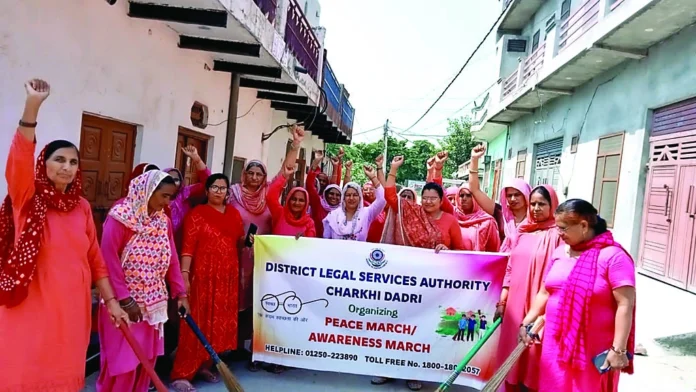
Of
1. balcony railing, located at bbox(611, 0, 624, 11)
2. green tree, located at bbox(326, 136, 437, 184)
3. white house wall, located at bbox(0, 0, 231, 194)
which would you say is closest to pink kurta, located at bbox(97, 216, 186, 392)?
white house wall, located at bbox(0, 0, 231, 194)

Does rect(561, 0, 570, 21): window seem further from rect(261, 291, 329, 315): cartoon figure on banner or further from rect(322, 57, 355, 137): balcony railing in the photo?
rect(261, 291, 329, 315): cartoon figure on banner

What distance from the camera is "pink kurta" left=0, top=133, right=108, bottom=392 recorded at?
199 cm

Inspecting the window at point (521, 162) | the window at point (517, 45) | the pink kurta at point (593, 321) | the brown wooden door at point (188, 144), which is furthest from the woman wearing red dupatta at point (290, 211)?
the window at point (517, 45)

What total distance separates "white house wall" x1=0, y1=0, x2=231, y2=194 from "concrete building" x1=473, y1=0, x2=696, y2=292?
582 cm

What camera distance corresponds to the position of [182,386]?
3.15m

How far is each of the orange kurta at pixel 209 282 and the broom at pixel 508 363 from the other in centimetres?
175

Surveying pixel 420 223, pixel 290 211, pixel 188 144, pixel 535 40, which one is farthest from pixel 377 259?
pixel 535 40

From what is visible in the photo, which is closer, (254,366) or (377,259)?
(377,259)

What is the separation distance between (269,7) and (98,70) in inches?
98.5

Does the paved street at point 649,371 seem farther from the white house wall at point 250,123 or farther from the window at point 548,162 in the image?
the window at point 548,162

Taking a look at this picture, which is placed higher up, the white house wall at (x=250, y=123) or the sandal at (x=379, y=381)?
the white house wall at (x=250, y=123)

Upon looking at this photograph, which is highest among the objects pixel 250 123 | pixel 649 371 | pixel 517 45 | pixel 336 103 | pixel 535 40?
pixel 517 45

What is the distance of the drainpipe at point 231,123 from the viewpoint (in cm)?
705

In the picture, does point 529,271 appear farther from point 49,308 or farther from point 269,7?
point 269,7
